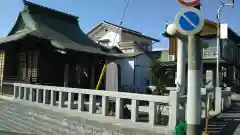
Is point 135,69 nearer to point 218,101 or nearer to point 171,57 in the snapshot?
point 171,57

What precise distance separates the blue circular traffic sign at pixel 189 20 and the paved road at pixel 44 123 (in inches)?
98.5

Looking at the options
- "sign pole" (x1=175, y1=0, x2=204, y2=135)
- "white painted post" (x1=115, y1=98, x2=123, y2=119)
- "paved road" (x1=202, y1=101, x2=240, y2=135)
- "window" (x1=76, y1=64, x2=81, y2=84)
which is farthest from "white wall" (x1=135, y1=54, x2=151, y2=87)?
"sign pole" (x1=175, y1=0, x2=204, y2=135)

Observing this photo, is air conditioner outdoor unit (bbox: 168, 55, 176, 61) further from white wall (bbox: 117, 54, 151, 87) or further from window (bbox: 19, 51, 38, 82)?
window (bbox: 19, 51, 38, 82)

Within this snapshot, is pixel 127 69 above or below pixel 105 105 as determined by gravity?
above

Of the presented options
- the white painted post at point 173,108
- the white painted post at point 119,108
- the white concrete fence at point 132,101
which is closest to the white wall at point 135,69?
the white concrete fence at point 132,101

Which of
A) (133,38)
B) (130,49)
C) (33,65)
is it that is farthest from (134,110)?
(133,38)

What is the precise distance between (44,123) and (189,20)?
21.0 feet

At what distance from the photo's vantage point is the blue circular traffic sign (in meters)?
4.43

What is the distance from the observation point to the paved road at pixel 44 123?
6.77 meters

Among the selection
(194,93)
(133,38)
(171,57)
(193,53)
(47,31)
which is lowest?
(194,93)

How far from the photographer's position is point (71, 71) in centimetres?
1577

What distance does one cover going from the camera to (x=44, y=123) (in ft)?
29.6

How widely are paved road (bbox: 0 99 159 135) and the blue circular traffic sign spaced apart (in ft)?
8.21

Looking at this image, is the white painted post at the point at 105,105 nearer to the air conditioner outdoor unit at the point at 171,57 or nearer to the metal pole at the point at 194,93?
the metal pole at the point at 194,93
